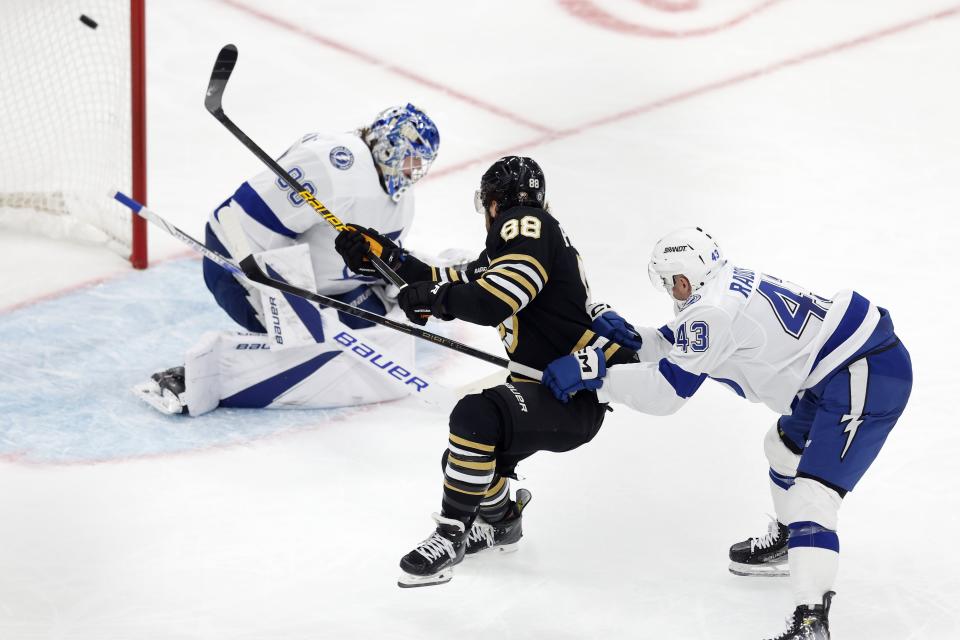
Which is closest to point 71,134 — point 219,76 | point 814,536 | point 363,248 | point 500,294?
point 219,76

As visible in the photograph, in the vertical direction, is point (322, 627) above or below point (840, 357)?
below

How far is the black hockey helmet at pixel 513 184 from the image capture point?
333 centimetres

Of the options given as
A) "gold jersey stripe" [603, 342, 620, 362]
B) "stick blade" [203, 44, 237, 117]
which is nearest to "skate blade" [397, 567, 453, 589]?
"gold jersey stripe" [603, 342, 620, 362]

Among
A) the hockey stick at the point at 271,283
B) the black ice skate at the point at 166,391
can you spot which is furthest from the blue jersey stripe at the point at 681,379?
the black ice skate at the point at 166,391

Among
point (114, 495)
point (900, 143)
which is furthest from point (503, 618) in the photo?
point (900, 143)

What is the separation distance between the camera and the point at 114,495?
3.69 m

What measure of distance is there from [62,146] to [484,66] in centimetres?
217

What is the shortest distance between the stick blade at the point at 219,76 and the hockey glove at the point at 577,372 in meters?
1.48

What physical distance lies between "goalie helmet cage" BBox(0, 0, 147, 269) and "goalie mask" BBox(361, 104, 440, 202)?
4.25 feet

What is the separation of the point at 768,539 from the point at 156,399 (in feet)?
5.79

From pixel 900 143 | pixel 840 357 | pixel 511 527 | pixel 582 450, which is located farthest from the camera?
pixel 900 143

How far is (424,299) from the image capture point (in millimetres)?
3408

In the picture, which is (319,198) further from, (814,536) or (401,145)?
(814,536)

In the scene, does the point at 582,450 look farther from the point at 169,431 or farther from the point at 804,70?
the point at 804,70
